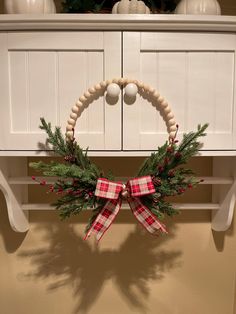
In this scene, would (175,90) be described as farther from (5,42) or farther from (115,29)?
(5,42)

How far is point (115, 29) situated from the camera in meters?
0.92

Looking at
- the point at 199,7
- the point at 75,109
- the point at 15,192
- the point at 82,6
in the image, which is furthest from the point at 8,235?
the point at 199,7

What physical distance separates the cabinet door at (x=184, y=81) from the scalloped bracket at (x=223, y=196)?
184 mm

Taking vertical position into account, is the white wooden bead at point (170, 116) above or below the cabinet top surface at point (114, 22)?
below

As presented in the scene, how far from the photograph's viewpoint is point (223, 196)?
1.17m

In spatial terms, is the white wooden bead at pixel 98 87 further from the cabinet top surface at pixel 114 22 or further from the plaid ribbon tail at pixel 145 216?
the plaid ribbon tail at pixel 145 216

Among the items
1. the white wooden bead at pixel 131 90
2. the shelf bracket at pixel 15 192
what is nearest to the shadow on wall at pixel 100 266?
the shelf bracket at pixel 15 192

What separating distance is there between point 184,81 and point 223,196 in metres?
0.45

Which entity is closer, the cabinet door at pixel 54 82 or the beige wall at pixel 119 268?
the cabinet door at pixel 54 82

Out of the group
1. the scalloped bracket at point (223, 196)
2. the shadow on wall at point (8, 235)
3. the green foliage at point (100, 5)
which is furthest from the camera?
the shadow on wall at point (8, 235)

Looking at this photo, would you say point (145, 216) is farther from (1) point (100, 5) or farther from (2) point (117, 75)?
(1) point (100, 5)

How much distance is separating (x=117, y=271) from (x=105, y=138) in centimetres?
59

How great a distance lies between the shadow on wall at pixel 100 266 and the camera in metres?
1.27

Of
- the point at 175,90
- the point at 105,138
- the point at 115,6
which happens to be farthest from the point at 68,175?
the point at 115,6
